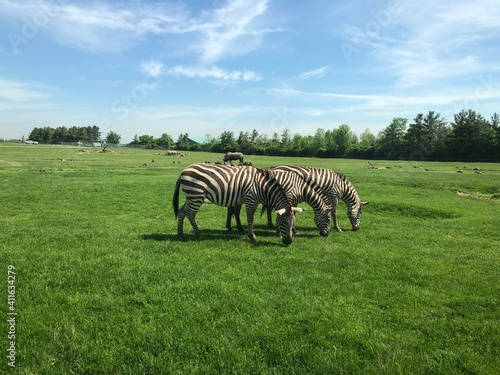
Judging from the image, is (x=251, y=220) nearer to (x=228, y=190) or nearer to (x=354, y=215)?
(x=228, y=190)

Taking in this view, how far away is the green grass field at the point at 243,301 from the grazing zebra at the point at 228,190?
3.57 ft

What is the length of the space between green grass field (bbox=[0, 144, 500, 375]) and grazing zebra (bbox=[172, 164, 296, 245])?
109 centimetres

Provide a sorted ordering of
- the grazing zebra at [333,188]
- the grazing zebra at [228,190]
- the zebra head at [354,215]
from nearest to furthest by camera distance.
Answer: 1. the grazing zebra at [228,190]
2. the zebra head at [354,215]
3. the grazing zebra at [333,188]

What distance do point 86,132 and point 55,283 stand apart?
197203 mm

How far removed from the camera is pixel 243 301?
6.38m

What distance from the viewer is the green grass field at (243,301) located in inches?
188

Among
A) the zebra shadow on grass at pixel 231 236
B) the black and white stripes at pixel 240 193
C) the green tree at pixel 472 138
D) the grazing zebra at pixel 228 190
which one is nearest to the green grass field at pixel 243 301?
the zebra shadow on grass at pixel 231 236

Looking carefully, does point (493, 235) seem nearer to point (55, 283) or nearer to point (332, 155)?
point (55, 283)

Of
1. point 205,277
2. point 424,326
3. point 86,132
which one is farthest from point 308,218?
point 86,132

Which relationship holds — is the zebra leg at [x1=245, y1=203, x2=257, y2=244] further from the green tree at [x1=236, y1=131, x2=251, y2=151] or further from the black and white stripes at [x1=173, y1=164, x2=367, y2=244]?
the green tree at [x1=236, y1=131, x2=251, y2=151]

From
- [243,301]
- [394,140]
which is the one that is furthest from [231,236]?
[394,140]

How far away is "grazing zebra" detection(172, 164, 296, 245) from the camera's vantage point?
36.3 feet

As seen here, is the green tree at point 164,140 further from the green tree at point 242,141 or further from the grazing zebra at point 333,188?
the grazing zebra at point 333,188

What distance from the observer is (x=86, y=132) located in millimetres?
181875
